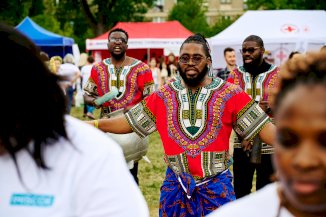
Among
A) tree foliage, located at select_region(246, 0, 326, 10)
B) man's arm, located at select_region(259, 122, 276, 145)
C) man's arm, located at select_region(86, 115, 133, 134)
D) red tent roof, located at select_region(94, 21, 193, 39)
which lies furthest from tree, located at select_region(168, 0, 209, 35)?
man's arm, located at select_region(259, 122, 276, 145)

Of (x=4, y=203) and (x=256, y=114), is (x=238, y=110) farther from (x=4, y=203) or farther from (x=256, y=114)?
(x=4, y=203)

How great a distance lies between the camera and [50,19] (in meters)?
43.7

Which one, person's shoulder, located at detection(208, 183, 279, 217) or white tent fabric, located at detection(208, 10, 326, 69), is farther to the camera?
white tent fabric, located at detection(208, 10, 326, 69)

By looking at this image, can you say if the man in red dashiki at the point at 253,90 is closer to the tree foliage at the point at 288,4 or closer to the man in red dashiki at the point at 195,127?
the man in red dashiki at the point at 195,127

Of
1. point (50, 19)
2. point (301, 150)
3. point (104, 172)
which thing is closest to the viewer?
point (301, 150)

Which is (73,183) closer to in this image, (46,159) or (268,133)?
(46,159)

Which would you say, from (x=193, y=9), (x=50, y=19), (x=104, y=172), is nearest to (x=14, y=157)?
(x=104, y=172)

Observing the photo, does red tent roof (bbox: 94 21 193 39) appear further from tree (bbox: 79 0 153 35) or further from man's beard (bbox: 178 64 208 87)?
man's beard (bbox: 178 64 208 87)

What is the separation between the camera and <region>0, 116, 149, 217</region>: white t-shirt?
1.98 metres

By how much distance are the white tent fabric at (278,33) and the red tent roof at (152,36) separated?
7.44 metres

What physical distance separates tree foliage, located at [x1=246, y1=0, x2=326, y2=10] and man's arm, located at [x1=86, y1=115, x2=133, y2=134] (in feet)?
98.5

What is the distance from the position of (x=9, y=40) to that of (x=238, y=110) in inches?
123

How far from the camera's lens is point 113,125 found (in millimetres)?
4809

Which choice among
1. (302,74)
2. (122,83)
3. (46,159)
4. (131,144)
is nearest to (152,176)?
(122,83)
